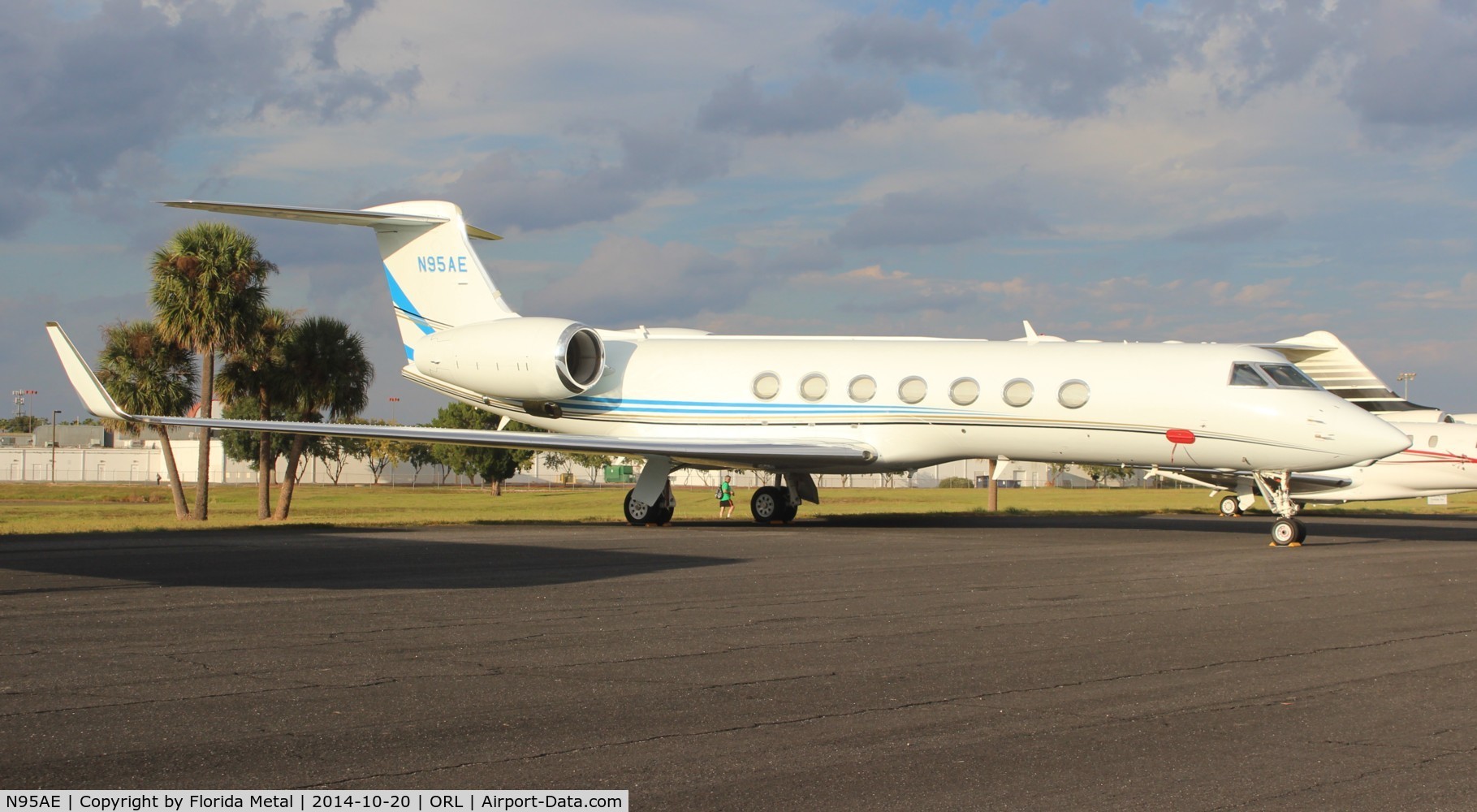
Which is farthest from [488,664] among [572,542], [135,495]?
[135,495]

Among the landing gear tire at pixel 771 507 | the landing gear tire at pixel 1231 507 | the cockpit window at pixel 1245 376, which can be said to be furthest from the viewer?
the landing gear tire at pixel 1231 507

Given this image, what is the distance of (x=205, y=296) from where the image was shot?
3228 cm

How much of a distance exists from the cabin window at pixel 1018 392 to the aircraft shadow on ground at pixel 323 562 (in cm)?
724

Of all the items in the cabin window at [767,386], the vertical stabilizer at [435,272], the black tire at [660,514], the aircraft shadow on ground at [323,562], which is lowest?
the aircraft shadow on ground at [323,562]

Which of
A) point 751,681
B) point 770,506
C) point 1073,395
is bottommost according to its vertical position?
point 751,681

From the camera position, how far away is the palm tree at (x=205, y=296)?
32.2 m

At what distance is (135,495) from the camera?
59344 millimetres

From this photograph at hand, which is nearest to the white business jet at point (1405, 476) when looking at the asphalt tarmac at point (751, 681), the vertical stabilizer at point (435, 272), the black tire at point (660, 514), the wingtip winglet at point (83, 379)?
the black tire at point (660, 514)

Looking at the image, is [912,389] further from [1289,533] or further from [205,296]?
[205,296]

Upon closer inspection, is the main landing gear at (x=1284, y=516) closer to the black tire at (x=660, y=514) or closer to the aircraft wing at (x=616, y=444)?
the aircraft wing at (x=616, y=444)

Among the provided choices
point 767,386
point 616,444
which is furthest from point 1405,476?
point 616,444

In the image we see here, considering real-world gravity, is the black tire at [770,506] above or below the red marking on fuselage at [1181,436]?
below

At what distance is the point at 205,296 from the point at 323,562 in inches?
844

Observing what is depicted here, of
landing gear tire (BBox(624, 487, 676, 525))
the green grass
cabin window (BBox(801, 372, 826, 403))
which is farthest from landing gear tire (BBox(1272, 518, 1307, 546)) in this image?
the green grass
